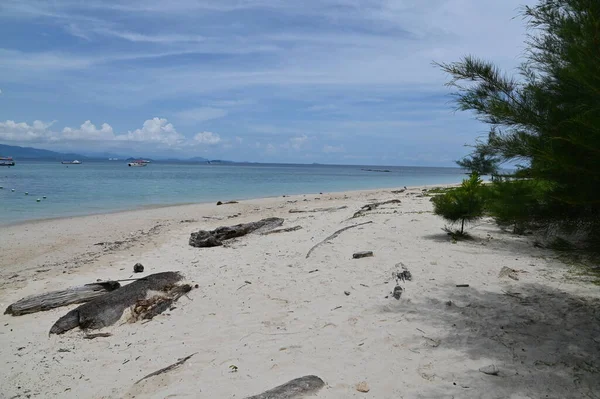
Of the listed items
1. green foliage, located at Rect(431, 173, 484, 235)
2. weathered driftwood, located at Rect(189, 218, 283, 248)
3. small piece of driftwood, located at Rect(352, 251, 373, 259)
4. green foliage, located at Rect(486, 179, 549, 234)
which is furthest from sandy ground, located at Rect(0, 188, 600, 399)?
weathered driftwood, located at Rect(189, 218, 283, 248)

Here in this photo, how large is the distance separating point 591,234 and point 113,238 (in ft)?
42.6

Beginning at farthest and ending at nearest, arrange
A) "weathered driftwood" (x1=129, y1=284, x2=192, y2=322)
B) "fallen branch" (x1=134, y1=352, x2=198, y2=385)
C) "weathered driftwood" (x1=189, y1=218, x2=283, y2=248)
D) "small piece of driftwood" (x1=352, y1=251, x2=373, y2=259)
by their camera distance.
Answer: "weathered driftwood" (x1=189, y1=218, x2=283, y2=248) → "small piece of driftwood" (x1=352, y1=251, x2=373, y2=259) → "weathered driftwood" (x1=129, y1=284, x2=192, y2=322) → "fallen branch" (x1=134, y1=352, x2=198, y2=385)

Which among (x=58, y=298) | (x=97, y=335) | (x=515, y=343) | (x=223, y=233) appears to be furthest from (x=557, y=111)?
(x=223, y=233)

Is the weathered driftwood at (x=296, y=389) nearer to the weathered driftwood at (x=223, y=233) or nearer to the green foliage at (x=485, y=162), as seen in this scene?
the green foliage at (x=485, y=162)

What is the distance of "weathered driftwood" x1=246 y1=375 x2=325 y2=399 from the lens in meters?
3.59

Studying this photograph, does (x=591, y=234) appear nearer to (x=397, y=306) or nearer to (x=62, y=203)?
(x=397, y=306)

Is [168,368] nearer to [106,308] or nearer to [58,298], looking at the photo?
[106,308]

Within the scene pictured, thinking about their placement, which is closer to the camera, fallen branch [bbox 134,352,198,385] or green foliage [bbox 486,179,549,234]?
green foliage [bbox 486,179,549,234]

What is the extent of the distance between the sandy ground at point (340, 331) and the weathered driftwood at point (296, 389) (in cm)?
10

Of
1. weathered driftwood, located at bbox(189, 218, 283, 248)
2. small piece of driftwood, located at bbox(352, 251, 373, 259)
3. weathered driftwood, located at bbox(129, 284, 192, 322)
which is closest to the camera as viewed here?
weathered driftwood, located at bbox(129, 284, 192, 322)

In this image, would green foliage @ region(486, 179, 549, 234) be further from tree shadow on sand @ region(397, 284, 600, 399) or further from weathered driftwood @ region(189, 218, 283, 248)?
weathered driftwood @ region(189, 218, 283, 248)

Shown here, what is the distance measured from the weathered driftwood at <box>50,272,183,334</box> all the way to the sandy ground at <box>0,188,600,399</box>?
0.18 meters

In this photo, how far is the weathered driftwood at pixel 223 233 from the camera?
1065 centimetres

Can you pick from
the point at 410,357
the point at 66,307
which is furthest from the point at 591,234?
the point at 66,307
